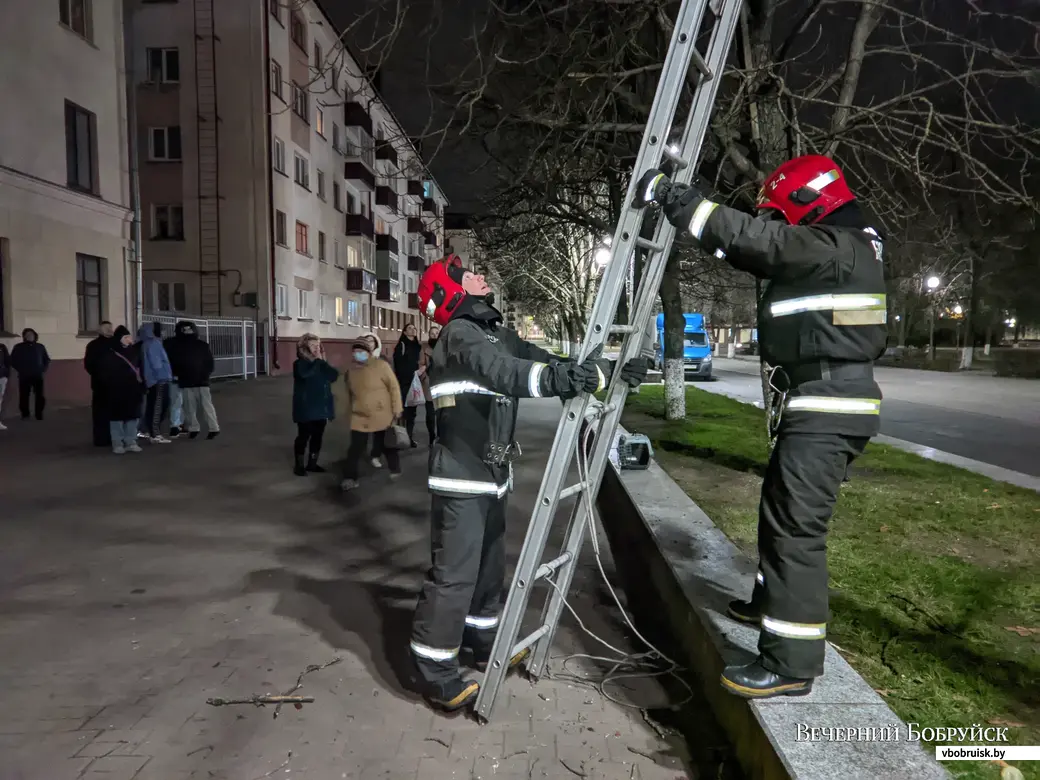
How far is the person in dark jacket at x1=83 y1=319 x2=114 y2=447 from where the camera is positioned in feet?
29.3

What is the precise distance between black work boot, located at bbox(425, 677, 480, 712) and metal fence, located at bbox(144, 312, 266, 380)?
17.7 meters

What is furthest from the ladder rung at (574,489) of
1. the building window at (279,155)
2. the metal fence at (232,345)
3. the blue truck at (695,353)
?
the blue truck at (695,353)

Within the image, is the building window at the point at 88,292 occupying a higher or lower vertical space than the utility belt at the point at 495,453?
higher

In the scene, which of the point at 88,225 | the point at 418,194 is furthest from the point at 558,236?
the point at 418,194

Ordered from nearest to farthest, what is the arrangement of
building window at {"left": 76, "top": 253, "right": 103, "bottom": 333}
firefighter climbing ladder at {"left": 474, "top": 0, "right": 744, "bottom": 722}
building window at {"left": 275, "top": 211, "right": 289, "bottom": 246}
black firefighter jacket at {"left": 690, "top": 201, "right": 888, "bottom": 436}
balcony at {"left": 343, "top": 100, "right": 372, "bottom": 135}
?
black firefighter jacket at {"left": 690, "top": 201, "right": 888, "bottom": 436} → firefighter climbing ladder at {"left": 474, "top": 0, "right": 744, "bottom": 722} → building window at {"left": 76, "top": 253, "right": 103, "bottom": 333} → building window at {"left": 275, "top": 211, "right": 289, "bottom": 246} → balcony at {"left": 343, "top": 100, "right": 372, "bottom": 135}

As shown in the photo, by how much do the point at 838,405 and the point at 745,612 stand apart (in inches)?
49.1

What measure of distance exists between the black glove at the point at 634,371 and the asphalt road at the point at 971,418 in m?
7.63

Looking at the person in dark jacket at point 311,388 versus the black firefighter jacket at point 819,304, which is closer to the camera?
the black firefighter jacket at point 819,304

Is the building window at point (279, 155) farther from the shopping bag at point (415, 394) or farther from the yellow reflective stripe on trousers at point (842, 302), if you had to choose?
the yellow reflective stripe on trousers at point (842, 302)

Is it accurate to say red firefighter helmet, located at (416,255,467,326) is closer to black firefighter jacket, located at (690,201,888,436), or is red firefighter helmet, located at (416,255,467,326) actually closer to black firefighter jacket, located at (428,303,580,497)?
black firefighter jacket, located at (428,303,580,497)

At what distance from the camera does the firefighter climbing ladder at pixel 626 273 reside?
276 centimetres

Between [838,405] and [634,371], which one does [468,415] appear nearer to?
[634,371]

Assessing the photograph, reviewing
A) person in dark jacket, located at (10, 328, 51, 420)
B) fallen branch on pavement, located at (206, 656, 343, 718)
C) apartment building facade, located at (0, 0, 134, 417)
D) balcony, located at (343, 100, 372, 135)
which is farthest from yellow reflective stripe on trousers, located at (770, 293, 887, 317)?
balcony, located at (343, 100, 372, 135)

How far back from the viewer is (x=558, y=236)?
79.3ft
